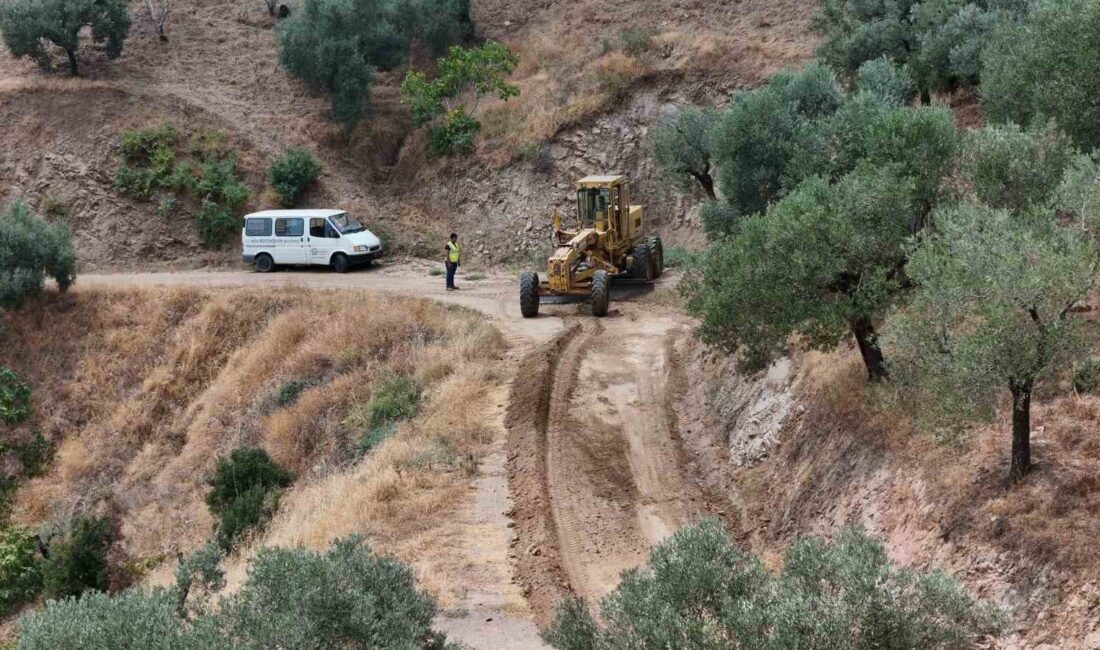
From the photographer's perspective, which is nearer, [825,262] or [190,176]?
[825,262]

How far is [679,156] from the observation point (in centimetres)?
2972

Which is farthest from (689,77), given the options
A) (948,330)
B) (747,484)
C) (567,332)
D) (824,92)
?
(948,330)

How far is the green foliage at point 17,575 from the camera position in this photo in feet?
72.6

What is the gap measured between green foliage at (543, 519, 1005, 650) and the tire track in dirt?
409cm

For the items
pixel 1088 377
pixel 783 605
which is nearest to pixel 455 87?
pixel 1088 377

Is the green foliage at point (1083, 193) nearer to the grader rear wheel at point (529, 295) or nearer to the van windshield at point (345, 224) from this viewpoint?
the grader rear wheel at point (529, 295)

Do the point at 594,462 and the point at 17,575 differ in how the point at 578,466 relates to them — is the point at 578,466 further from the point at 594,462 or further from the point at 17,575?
the point at 17,575

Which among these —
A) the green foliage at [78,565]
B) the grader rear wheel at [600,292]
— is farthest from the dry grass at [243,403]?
the grader rear wheel at [600,292]

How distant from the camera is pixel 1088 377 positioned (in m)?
12.8

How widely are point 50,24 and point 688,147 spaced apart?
27.1m

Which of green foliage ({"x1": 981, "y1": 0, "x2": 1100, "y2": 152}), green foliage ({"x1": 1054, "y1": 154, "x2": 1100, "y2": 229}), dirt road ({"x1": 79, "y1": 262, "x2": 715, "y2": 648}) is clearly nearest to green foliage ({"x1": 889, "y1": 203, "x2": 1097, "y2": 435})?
green foliage ({"x1": 1054, "y1": 154, "x2": 1100, "y2": 229})

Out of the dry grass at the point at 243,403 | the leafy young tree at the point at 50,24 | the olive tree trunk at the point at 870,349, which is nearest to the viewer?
the olive tree trunk at the point at 870,349

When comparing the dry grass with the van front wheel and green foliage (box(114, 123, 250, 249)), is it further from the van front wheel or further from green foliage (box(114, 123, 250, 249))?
green foliage (box(114, 123, 250, 249))

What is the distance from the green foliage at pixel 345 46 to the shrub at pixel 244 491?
21.3 meters
